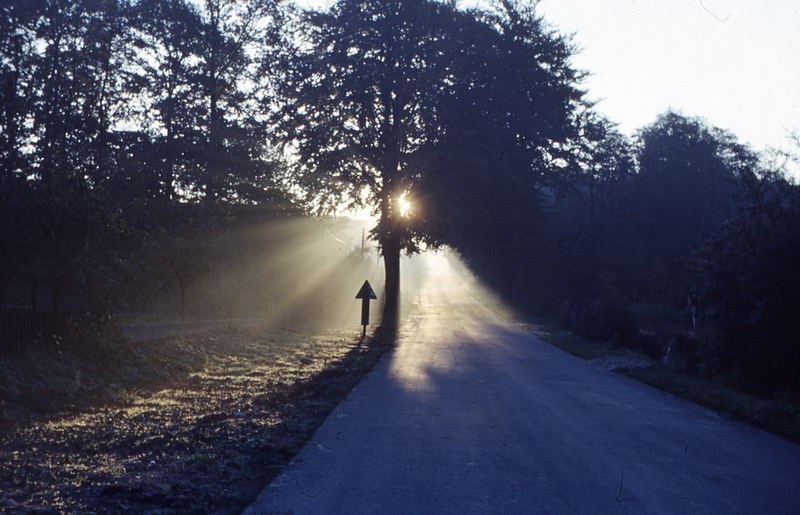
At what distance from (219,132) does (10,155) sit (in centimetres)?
1928

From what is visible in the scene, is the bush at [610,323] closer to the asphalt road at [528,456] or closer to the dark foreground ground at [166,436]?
the asphalt road at [528,456]

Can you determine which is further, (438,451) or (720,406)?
(720,406)

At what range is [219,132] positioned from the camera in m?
35.2

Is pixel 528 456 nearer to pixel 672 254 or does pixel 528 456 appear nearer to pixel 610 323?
pixel 610 323

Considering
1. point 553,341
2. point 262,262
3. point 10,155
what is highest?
point 10,155

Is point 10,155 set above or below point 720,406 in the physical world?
above

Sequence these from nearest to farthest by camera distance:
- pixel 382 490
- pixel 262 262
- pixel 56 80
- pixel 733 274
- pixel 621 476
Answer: pixel 382 490 → pixel 621 476 → pixel 733 274 → pixel 56 80 → pixel 262 262

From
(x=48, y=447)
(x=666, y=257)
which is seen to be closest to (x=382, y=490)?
(x=48, y=447)

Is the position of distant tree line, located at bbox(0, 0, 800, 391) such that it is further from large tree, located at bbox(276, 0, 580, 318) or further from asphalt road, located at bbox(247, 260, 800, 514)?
asphalt road, located at bbox(247, 260, 800, 514)

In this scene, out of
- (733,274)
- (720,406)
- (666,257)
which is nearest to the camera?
(720,406)

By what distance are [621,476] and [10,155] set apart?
1475cm

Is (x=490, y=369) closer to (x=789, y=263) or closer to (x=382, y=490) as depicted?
(x=789, y=263)

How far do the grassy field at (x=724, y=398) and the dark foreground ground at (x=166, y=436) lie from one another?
7.33m

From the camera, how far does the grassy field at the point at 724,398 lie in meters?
12.3
